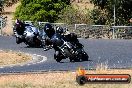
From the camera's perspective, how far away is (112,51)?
28562mm

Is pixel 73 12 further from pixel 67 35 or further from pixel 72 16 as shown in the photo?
pixel 67 35

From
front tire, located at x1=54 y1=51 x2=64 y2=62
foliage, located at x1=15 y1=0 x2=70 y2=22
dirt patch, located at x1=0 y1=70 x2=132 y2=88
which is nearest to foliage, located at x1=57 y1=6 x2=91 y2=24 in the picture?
foliage, located at x1=15 y1=0 x2=70 y2=22

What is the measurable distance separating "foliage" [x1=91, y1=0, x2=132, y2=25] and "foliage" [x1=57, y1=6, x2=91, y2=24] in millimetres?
940

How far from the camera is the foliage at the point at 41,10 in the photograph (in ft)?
158

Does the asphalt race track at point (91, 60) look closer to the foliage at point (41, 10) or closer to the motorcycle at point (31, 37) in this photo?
the motorcycle at point (31, 37)

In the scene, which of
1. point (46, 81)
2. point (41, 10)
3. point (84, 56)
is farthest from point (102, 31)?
point (46, 81)

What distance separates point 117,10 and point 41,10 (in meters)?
7.47

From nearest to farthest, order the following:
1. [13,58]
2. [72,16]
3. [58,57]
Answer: [58,57] → [13,58] → [72,16]

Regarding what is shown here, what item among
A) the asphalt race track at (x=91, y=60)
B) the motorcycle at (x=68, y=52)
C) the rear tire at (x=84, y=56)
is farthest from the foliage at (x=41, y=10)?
the rear tire at (x=84, y=56)

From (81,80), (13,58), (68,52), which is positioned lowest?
(13,58)

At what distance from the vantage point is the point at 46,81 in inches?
693

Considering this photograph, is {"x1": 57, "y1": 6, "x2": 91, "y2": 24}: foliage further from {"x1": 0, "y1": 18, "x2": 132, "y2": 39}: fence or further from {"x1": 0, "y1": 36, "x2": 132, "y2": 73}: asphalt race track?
{"x1": 0, "y1": 36, "x2": 132, "y2": 73}: asphalt race track

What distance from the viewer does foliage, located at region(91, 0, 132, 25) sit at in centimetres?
4338

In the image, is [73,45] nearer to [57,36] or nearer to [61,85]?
[57,36]
